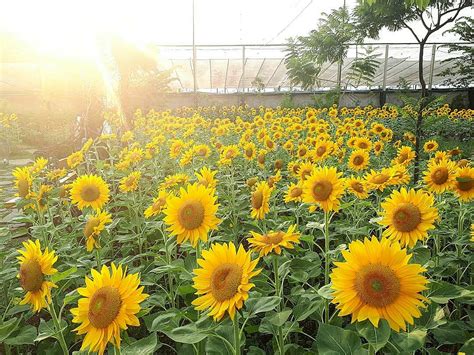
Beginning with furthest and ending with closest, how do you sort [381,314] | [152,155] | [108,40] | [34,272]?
1. [108,40]
2. [152,155]
3. [34,272]
4. [381,314]

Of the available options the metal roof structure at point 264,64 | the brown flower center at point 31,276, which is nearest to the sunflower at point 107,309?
the brown flower center at point 31,276

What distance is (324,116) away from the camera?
27.5 ft

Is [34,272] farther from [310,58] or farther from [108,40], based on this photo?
[310,58]

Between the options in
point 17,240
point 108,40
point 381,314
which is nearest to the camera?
point 381,314

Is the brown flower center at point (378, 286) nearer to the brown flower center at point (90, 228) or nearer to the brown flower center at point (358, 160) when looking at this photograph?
the brown flower center at point (90, 228)

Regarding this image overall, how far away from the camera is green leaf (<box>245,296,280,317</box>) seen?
44.5 inches

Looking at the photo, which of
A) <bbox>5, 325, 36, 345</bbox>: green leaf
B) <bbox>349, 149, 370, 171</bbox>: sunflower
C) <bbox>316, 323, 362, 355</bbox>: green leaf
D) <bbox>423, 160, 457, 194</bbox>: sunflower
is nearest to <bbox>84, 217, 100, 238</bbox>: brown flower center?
<bbox>5, 325, 36, 345</bbox>: green leaf

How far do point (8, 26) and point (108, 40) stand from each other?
24.9 ft

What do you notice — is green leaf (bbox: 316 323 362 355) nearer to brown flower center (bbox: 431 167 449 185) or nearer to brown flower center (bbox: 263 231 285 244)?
brown flower center (bbox: 263 231 285 244)

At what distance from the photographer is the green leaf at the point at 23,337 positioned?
1.44 m

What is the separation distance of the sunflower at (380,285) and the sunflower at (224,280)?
0.73 ft

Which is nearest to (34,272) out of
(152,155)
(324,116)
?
(152,155)

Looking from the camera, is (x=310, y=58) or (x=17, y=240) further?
(x=310, y=58)

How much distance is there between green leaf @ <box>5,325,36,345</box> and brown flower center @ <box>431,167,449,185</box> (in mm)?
1814
